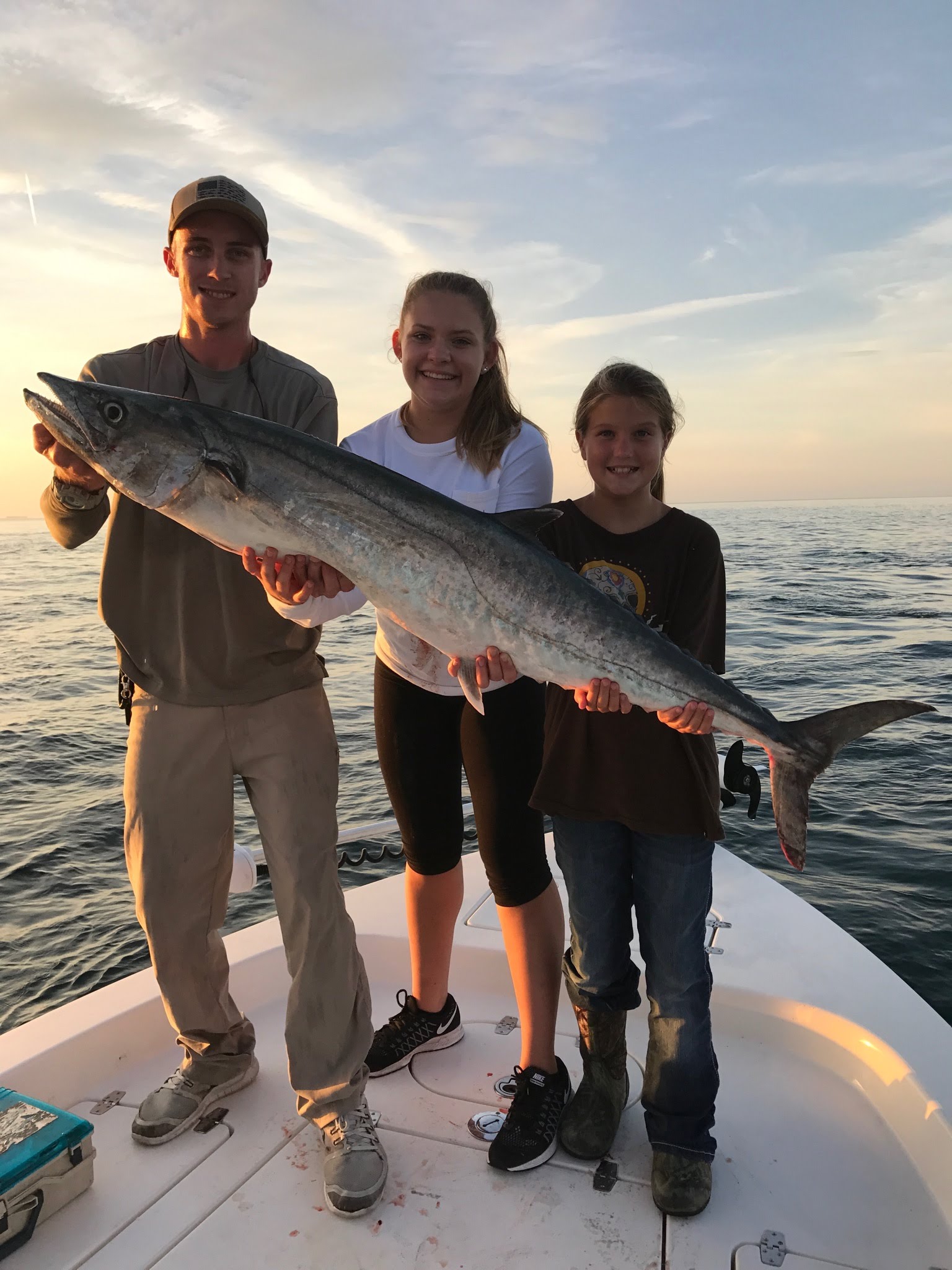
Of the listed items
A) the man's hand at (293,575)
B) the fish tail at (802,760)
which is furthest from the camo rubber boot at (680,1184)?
the man's hand at (293,575)

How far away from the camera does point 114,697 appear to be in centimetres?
1474

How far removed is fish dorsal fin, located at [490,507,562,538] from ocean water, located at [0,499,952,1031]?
4738mm

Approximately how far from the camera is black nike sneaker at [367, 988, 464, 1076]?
3.52 m

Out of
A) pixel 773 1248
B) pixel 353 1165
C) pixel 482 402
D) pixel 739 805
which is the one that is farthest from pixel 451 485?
pixel 739 805

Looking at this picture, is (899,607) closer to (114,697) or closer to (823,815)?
(823,815)

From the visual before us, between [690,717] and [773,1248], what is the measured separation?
1.62m

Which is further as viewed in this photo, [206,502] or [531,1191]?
[531,1191]

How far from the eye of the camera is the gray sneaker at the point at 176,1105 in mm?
3059

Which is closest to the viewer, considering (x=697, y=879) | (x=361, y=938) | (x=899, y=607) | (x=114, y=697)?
(x=697, y=879)

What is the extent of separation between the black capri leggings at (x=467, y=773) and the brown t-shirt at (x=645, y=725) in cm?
15

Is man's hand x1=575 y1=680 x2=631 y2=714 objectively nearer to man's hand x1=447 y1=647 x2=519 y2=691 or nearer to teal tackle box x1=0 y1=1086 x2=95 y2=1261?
man's hand x1=447 y1=647 x2=519 y2=691

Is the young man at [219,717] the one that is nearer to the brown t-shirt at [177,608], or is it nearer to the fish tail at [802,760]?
the brown t-shirt at [177,608]

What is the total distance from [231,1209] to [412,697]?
1768mm

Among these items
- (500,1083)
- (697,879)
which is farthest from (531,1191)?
(697,879)
